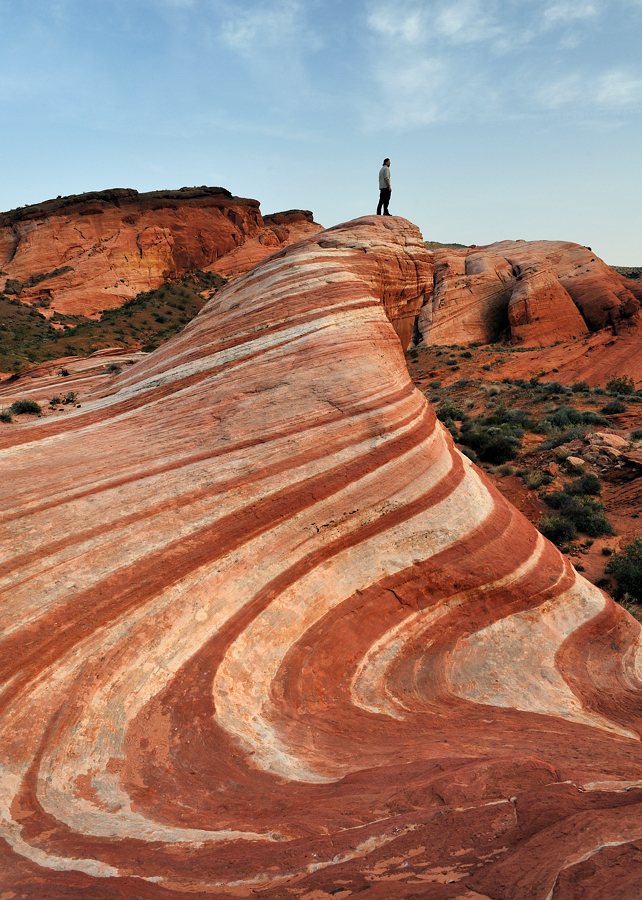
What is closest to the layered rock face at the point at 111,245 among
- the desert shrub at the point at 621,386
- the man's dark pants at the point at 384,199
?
the desert shrub at the point at 621,386

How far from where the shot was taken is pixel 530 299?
4034 cm

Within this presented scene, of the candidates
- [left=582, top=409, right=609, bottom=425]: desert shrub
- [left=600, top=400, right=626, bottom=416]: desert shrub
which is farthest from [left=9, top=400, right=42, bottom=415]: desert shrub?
[left=600, top=400, right=626, bottom=416]: desert shrub

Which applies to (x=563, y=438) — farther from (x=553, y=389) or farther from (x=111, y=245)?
(x=111, y=245)

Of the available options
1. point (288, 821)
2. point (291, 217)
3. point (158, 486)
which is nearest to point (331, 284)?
point (158, 486)

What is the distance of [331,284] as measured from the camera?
9.02 m

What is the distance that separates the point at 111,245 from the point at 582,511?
174 feet

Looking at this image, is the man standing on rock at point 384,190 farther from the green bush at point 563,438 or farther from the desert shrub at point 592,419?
the desert shrub at point 592,419

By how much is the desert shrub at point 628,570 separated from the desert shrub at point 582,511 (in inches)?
43.5

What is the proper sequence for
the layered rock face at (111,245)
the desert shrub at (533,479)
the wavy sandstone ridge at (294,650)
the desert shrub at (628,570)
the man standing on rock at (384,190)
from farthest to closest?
1. the layered rock face at (111,245)
2. the desert shrub at (533,479)
3. the man standing on rock at (384,190)
4. the desert shrub at (628,570)
5. the wavy sandstone ridge at (294,650)

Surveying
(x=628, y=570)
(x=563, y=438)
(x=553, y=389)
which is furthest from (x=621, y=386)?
(x=628, y=570)

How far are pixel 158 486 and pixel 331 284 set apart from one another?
16.1ft

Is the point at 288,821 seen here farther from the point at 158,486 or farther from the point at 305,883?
the point at 158,486

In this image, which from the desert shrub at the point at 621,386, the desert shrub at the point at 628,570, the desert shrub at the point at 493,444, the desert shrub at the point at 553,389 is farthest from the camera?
the desert shrub at the point at 621,386

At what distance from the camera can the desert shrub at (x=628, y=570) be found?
10.9 m
